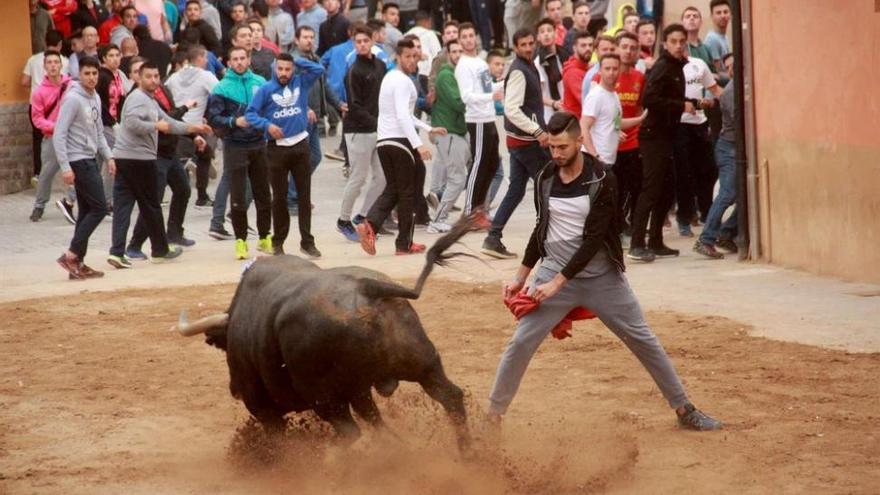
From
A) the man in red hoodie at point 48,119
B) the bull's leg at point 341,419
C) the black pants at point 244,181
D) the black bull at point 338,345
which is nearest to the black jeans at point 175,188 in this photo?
the black pants at point 244,181

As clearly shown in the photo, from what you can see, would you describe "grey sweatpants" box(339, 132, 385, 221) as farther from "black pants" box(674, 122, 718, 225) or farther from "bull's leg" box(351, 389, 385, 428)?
"bull's leg" box(351, 389, 385, 428)

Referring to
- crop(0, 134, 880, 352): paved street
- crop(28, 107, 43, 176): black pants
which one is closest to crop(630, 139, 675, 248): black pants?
crop(0, 134, 880, 352): paved street

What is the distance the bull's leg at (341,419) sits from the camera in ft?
25.5

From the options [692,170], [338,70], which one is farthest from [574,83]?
[338,70]

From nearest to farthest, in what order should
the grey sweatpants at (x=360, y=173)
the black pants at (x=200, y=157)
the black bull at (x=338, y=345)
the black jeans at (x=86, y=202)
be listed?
the black bull at (x=338, y=345), the black jeans at (x=86, y=202), the grey sweatpants at (x=360, y=173), the black pants at (x=200, y=157)

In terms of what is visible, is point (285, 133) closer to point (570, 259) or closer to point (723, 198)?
point (723, 198)

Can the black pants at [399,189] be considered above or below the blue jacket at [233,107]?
below

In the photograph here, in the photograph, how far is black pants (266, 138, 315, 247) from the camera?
15.2 meters

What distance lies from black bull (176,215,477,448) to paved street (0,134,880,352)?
421 cm

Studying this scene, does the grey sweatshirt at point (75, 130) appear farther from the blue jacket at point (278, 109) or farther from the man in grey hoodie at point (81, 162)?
the blue jacket at point (278, 109)

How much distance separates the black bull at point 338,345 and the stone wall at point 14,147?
44.1 ft

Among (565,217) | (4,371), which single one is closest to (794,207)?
(565,217)

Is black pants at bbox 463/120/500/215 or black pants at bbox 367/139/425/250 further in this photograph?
black pants at bbox 463/120/500/215

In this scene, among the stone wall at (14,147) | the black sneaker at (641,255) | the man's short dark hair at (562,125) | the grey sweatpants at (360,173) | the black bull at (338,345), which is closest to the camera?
the black bull at (338,345)
